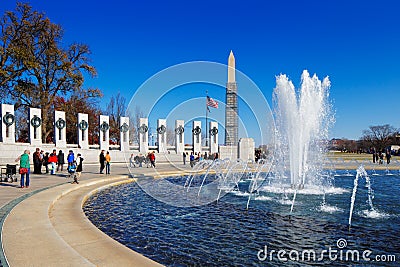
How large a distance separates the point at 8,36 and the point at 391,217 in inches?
1608

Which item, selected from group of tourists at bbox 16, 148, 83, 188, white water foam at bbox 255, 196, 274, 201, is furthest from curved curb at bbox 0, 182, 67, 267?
white water foam at bbox 255, 196, 274, 201

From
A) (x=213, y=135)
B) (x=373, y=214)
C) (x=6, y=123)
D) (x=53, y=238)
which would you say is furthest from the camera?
(x=213, y=135)

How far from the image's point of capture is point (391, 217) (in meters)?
8.73

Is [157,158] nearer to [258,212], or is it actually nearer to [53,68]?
[53,68]

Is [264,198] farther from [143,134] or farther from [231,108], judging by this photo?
[231,108]

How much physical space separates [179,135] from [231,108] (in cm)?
818

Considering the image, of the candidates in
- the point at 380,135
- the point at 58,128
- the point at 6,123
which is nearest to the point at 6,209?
the point at 6,123

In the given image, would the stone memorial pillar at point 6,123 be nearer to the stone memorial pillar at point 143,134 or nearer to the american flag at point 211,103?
the stone memorial pillar at point 143,134

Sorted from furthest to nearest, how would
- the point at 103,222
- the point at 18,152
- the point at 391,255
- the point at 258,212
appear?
the point at 18,152, the point at 258,212, the point at 103,222, the point at 391,255

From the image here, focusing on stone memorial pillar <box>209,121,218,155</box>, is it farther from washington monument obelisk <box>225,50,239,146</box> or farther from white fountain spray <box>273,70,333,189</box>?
white fountain spray <box>273,70,333,189</box>

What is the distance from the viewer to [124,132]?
38250 mm

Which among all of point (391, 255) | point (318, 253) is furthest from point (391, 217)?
point (318, 253)

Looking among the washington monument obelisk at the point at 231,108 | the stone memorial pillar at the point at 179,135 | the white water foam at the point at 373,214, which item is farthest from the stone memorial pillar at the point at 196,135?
the white water foam at the point at 373,214

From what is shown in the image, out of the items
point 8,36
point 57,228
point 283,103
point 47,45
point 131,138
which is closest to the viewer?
point 57,228
